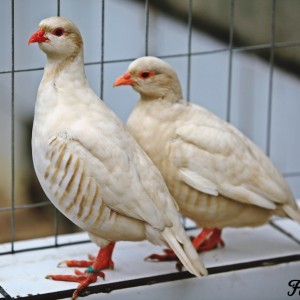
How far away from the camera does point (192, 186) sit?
3.46m

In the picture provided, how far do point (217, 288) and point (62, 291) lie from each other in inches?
21.3

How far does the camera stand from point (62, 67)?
330 centimetres

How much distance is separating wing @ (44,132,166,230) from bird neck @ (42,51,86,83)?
8.0 inches

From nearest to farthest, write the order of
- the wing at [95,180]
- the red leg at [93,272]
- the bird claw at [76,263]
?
the wing at [95,180] → the red leg at [93,272] → the bird claw at [76,263]

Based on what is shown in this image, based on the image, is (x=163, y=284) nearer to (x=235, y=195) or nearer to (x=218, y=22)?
(x=235, y=195)

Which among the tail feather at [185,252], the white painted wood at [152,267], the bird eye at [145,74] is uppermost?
the bird eye at [145,74]

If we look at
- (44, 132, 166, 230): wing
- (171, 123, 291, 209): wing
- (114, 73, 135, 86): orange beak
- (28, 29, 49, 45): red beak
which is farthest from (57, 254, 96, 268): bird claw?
(28, 29, 49, 45): red beak

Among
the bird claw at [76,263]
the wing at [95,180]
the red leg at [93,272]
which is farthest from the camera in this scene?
the bird claw at [76,263]

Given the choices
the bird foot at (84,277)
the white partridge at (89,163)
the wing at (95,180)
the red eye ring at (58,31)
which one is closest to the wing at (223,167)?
the white partridge at (89,163)

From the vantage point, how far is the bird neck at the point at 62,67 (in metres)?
3.30

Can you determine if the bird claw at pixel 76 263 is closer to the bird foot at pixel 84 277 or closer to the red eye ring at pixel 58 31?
the bird foot at pixel 84 277

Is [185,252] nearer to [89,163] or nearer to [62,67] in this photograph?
[89,163]

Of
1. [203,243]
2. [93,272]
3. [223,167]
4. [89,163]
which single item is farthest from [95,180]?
[203,243]

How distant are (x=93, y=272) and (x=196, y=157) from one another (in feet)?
1.63
